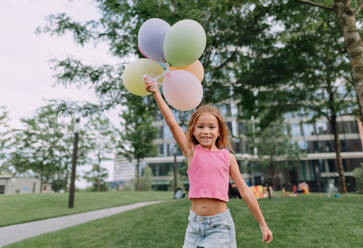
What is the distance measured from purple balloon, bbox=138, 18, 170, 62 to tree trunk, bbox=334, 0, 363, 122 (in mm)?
5109

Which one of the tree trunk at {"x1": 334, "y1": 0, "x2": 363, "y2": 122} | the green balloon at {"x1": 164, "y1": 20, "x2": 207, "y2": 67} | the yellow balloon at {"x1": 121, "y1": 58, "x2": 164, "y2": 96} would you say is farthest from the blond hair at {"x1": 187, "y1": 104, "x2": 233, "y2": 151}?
the tree trunk at {"x1": 334, "y1": 0, "x2": 363, "y2": 122}

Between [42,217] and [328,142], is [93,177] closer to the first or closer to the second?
[42,217]

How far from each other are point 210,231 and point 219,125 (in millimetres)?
934

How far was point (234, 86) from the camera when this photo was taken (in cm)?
953

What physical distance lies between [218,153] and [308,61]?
10.9 m

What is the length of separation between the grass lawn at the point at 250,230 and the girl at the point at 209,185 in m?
3.04

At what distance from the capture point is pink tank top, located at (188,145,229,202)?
2031 millimetres

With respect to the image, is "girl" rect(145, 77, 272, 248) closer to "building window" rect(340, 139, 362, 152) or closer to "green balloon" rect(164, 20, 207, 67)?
"green balloon" rect(164, 20, 207, 67)

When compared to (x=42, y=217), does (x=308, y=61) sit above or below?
above

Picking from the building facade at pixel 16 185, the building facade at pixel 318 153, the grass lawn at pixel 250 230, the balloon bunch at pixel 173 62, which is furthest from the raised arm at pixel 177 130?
the building facade at pixel 318 153

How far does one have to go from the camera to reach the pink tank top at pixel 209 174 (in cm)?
203

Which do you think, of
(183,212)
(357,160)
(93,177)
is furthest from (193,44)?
(357,160)

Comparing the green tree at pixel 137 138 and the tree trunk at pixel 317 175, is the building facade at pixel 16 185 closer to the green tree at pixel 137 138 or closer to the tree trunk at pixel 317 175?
the green tree at pixel 137 138

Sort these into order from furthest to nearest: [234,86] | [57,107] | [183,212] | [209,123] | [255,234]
→ [234,86]
[57,107]
[183,212]
[255,234]
[209,123]
